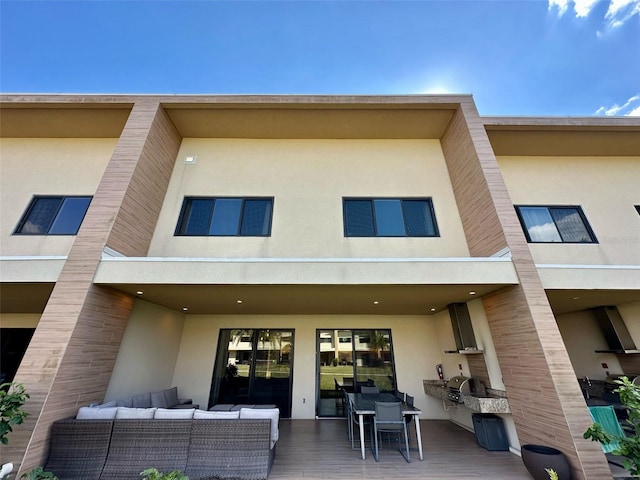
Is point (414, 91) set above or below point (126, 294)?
above

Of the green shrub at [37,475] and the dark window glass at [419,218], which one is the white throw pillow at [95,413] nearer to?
the green shrub at [37,475]

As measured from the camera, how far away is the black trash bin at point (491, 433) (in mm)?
4949

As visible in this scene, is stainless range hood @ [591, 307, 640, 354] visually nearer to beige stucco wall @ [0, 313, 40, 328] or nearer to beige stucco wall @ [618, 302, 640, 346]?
beige stucco wall @ [618, 302, 640, 346]

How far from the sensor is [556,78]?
8023 millimetres

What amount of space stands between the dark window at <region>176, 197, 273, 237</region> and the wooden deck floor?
Result: 4599mm

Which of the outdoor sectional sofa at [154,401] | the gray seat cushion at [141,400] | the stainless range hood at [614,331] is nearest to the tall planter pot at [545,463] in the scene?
the stainless range hood at [614,331]

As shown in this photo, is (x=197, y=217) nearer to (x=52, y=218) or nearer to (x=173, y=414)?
(x=52, y=218)

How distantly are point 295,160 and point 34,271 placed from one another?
19.6 ft

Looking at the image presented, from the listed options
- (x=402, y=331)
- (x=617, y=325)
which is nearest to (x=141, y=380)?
(x=402, y=331)

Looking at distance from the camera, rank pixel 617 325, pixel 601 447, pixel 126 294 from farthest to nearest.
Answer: pixel 617 325, pixel 126 294, pixel 601 447

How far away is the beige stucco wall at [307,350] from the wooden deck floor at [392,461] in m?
1.36

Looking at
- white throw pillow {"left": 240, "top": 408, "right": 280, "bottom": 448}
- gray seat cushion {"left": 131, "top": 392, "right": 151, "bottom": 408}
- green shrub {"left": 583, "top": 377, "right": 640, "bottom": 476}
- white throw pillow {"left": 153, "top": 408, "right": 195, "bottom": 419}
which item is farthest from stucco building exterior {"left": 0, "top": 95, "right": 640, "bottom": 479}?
white throw pillow {"left": 240, "top": 408, "right": 280, "bottom": 448}

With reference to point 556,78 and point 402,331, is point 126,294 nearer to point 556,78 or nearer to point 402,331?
point 402,331

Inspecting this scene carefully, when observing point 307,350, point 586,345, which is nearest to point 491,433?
point 307,350
